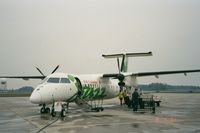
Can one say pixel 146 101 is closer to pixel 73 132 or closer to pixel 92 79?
pixel 92 79

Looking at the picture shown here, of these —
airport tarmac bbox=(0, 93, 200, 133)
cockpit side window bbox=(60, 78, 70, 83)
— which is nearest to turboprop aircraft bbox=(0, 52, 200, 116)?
cockpit side window bbox=(60, 78, 70, 83)

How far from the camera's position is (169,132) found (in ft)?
41.1

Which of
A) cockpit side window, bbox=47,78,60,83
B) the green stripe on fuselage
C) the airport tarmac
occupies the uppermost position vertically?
cockpit side window, bbox=47,78,60,83

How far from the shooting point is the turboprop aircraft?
2027 cm

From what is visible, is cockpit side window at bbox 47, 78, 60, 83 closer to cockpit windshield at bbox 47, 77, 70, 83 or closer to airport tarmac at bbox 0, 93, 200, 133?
cockpit windshield at bbox 47, 77, 70, 83

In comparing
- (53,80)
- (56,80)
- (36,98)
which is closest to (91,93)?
(56,80)

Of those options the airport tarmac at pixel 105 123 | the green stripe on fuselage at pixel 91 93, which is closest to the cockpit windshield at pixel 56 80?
the airport tarmac at pixel 105 123

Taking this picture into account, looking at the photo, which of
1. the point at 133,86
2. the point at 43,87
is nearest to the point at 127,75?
the point at 133,86

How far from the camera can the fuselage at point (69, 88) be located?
20.1 m

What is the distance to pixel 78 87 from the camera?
24109 millimetres

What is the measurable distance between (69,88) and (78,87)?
167 centimetres

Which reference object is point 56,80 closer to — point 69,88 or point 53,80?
point 53,80

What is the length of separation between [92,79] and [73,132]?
14.8m

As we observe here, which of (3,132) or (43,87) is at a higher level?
(43,87)
